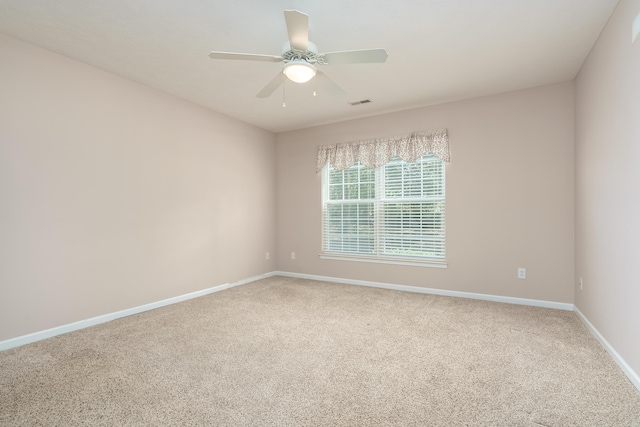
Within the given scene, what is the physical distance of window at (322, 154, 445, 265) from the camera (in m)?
4.30

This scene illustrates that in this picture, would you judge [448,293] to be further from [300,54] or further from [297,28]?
[297,28]

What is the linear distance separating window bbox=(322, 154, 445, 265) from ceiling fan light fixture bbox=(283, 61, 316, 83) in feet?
8.42

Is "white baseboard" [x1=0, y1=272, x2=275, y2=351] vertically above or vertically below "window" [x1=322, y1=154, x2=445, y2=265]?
below

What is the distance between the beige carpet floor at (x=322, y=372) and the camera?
1.71 metres

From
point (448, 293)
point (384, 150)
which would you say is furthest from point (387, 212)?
point (448, 293)

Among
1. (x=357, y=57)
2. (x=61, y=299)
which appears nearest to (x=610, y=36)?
(x=357, y=57)

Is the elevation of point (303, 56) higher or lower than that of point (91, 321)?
higher

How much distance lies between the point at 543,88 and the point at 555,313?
2.47m

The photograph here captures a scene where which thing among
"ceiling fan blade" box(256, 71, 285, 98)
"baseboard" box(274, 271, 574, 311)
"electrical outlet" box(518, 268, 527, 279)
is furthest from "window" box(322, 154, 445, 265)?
"ceiling fan blade" box(256, 71, 285, 98)

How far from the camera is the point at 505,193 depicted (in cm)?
382

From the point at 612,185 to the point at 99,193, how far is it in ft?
14.4

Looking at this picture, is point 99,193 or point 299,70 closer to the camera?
point 299,70

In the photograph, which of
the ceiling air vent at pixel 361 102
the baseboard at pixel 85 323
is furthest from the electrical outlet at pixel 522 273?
the baseboard at pixel 85 323

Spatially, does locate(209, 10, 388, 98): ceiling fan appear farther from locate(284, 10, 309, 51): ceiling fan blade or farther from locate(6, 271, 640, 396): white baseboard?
locate(6, 271, 640, 396): white baseboard
